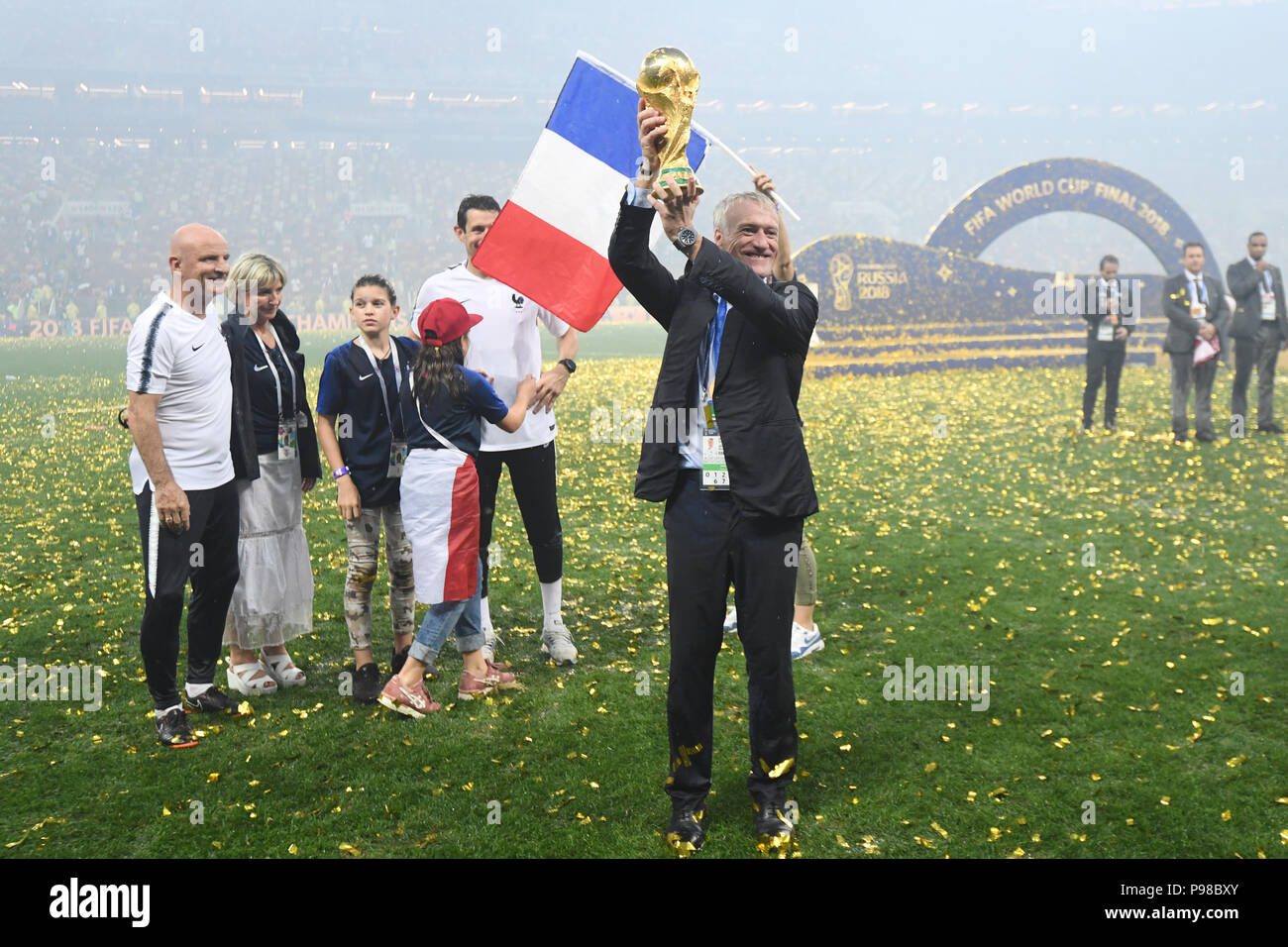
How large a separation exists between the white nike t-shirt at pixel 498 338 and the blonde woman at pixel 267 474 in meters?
0.74

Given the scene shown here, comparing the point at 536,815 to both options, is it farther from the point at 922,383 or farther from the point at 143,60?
the point at 143,60

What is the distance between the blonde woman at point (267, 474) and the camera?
4637 millimetres

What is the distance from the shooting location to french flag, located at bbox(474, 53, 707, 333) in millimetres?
4641

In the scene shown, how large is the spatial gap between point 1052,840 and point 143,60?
80.8 m

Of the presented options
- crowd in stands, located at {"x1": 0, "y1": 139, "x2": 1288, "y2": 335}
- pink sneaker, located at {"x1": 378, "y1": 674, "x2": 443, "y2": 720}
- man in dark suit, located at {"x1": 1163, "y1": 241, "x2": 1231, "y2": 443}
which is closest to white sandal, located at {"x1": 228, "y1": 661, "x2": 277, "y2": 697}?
pink sneaker, located at {"x1": 378, "y1": 674, "x2": 443, "y2": 720}

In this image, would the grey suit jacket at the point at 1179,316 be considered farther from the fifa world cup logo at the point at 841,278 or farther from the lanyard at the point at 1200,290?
the fifa world cup logo at the point at 841,278

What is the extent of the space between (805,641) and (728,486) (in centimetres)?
238

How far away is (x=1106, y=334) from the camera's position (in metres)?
12.5

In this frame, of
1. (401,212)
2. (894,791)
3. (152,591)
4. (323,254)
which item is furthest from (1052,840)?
(401,212)

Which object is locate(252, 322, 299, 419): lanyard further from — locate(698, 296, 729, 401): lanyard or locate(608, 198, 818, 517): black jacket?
locate(698, 296, 729, 401): lanyard

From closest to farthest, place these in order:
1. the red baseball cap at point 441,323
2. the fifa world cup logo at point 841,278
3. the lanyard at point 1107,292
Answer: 1. the red baseball cap at point 441,323
2. the lanyard at point 1107,292
3. the fifa world cup logo at point 841,278

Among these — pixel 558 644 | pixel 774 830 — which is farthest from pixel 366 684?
pixel 774 830

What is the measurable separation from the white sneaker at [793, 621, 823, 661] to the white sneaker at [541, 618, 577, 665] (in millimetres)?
1213

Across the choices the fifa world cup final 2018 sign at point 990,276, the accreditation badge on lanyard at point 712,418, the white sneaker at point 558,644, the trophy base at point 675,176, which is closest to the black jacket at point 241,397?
the white sneaker at point 558,644
